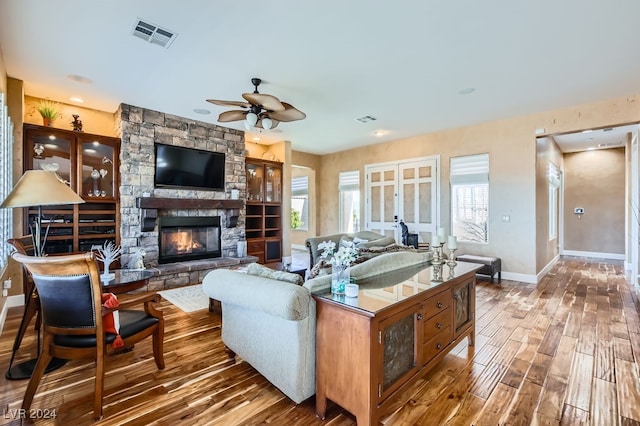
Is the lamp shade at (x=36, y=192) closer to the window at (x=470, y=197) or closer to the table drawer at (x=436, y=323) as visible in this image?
the table drawer at (x=436, y=323)

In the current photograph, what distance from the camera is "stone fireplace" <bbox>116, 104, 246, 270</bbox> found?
4.96m

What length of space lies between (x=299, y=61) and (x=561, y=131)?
15.3 ft

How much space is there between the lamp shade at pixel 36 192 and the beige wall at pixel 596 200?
11002 mm

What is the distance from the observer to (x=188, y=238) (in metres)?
5.73

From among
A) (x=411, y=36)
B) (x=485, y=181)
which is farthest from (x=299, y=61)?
(x=485, y=181)

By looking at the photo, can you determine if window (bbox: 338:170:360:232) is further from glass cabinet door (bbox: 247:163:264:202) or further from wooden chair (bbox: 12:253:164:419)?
wooden chair (bbox: 12:253:164:419)

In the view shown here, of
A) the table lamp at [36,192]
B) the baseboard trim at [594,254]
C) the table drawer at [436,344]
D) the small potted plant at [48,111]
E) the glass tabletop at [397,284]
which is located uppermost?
the small potted plant at [48,111]

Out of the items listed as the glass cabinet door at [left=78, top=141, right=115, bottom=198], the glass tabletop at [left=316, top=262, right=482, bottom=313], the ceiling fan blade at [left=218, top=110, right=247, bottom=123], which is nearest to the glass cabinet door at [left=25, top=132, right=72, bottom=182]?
the glass cabinet door at [left=78, top=141, right=115, bottom=198]

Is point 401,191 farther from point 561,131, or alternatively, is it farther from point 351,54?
point 351,54

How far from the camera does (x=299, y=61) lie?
135 inches

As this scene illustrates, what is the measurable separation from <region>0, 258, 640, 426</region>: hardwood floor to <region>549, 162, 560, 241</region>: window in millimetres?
4121

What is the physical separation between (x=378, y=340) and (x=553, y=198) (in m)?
8.06

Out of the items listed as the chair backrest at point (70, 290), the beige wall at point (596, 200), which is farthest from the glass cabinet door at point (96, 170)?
the beige wall at point (596, 200)

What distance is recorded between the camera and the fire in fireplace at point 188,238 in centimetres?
541
